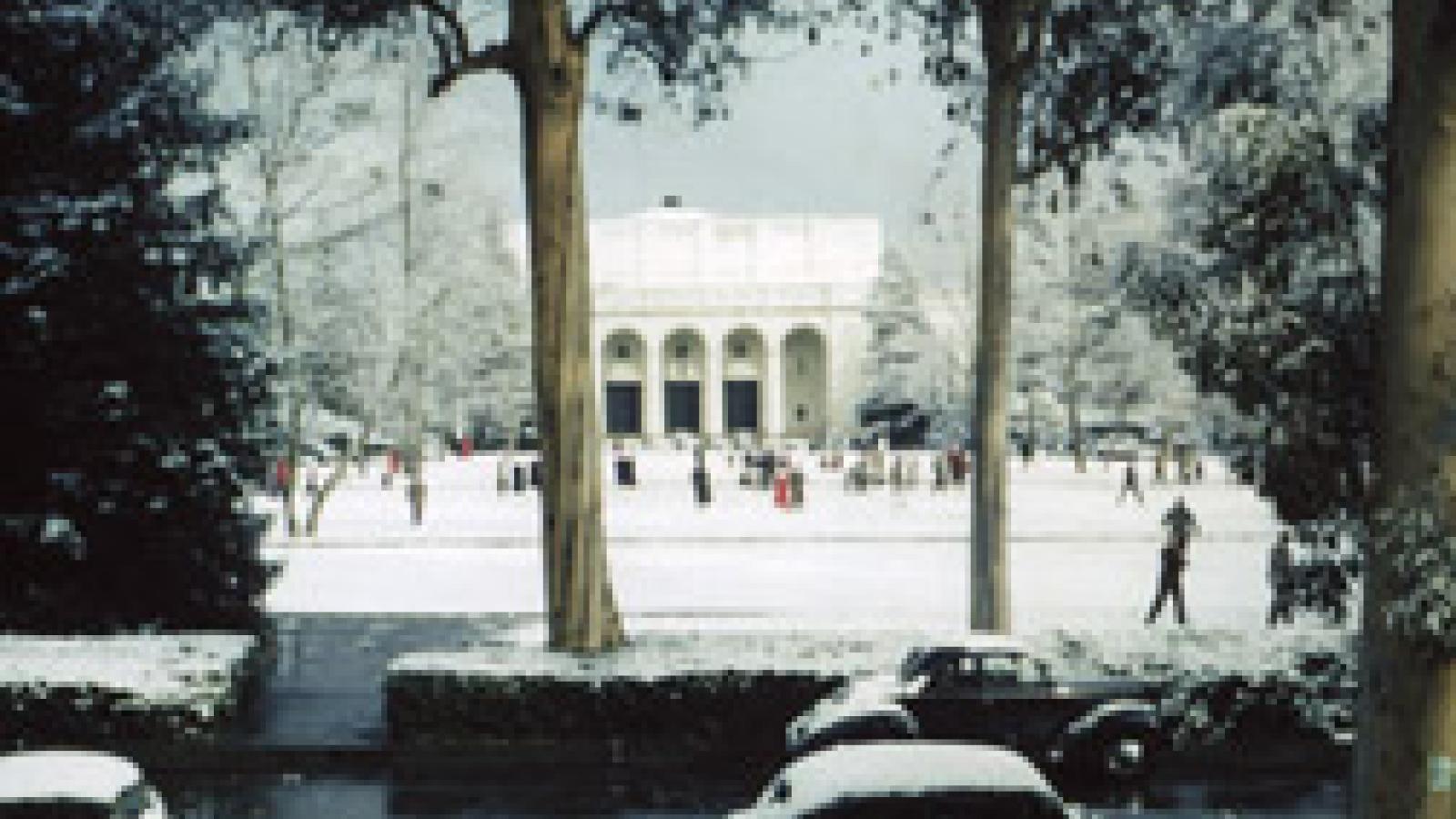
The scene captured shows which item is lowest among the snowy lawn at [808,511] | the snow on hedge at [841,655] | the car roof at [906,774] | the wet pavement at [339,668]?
the wet pavement at [339,668]

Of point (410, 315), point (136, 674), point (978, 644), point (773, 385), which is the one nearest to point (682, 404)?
point (773, 385)

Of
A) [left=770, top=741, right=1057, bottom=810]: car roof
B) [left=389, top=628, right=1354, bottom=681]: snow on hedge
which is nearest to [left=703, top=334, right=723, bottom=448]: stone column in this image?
[left=389, top=628, right=1354, bottom=681]: snow on hedge

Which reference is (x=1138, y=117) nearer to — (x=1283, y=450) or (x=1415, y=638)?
(x=1283, y=450)

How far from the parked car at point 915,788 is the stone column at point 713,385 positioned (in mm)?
87924

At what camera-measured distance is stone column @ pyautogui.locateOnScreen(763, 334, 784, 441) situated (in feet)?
309

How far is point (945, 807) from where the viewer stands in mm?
6238

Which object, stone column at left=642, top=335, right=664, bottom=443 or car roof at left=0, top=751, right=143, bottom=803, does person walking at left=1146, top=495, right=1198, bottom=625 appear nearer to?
car roof at left=0, top=751, right=143, bottom=803

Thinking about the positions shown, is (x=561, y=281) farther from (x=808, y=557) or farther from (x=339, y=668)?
(x=808, y=557)

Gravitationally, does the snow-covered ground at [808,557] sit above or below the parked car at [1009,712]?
below

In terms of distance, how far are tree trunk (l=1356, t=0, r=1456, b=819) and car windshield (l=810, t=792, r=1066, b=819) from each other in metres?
1.84

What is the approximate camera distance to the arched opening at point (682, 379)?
9869 centimetres

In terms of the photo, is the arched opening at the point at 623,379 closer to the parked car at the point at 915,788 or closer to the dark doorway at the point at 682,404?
the dark doorway at the point at 682,404

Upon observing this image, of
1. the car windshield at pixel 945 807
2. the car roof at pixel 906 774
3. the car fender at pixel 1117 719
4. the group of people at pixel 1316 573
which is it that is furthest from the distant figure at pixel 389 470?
the car windshield at pixel 945 807

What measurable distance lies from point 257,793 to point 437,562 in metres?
14.7
